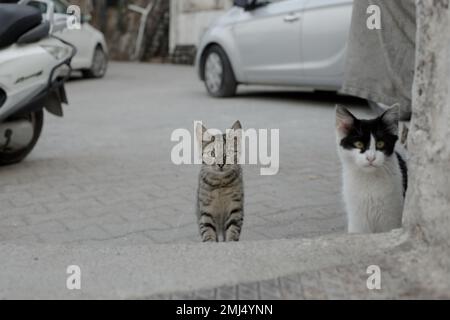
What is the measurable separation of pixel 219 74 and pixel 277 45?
1417 mm

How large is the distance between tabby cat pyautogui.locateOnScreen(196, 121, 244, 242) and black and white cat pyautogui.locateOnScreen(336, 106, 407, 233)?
637mm

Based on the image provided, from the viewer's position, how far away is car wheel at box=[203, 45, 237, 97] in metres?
10.6

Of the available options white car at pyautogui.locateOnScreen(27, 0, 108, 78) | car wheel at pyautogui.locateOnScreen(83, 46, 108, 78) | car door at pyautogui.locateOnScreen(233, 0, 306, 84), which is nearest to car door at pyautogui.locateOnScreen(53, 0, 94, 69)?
white car at pyautogui.locateOnScreen(27, 0, 108, 78)

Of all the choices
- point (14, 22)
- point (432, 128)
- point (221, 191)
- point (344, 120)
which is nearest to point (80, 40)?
point (14, 22)

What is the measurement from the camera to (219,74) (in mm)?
10781

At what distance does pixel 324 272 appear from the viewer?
2.53 meters

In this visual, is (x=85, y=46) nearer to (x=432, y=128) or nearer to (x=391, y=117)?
(x=391, y=117)

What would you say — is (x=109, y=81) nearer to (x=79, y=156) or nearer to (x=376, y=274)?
(x=79, y=156)

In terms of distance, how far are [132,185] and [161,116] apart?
3.75m

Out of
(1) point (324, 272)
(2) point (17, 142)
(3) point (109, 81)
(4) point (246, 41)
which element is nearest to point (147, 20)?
(3) point (109, 81)

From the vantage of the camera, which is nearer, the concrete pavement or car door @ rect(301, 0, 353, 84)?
the concrete pavement

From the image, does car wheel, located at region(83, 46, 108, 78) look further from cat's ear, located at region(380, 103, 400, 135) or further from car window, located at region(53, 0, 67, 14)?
cat's ear, located at region(380, 103, 400, 135)

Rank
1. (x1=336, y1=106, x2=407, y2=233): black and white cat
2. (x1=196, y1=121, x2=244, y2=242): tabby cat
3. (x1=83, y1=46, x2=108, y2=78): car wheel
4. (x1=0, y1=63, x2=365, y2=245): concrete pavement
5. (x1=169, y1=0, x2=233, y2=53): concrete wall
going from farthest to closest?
1. (x1=169, y1=0, x2=233, y2=53): concrete wall
2. (x1=83, y1=46, x2=108, y2=78): car wheel
3. (x1=0, y1=63, x2=365, y2=245): concrete pavement
4. (x1=196, y1=121, x2=244, y2=242): tabby cat
5. (x1=336, y1=106, x2=407, y2=233): black and white cat

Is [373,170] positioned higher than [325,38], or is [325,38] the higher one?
[325,38]
